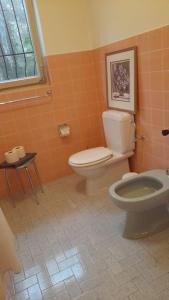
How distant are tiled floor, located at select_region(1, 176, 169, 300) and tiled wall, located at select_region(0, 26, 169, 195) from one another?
623 millimetres

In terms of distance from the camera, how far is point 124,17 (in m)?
1.94

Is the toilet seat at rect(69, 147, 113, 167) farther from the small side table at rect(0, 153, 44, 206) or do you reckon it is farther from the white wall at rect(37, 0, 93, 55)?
the white wall at rect(37, 0, 93, 55)

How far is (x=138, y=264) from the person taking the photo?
1.50m

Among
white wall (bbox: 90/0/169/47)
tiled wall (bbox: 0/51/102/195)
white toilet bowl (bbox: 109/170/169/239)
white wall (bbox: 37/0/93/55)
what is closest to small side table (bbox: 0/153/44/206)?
tiled wall (bbox: 0/51/102/195)

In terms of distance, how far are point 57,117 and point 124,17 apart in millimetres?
1194

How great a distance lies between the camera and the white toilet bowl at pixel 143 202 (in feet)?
5.15

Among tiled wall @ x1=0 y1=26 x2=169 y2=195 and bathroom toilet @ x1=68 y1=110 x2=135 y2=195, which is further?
bathroom toilet @ x1=68 y1=110 x2=135 y2=195

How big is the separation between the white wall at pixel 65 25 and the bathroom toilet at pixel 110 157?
2.81 feet

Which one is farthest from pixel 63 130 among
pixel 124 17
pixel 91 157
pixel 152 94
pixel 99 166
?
pixel 124 17

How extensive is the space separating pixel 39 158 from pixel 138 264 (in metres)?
1.58

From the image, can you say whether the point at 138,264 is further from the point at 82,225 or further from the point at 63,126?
the point at 63,126

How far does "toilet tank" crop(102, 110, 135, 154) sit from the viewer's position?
2.18 meters

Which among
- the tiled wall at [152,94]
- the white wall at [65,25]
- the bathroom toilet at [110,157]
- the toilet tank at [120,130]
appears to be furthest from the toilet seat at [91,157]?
the white wall at [65,25]

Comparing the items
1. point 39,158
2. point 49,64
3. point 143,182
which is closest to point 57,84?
point 49,64
